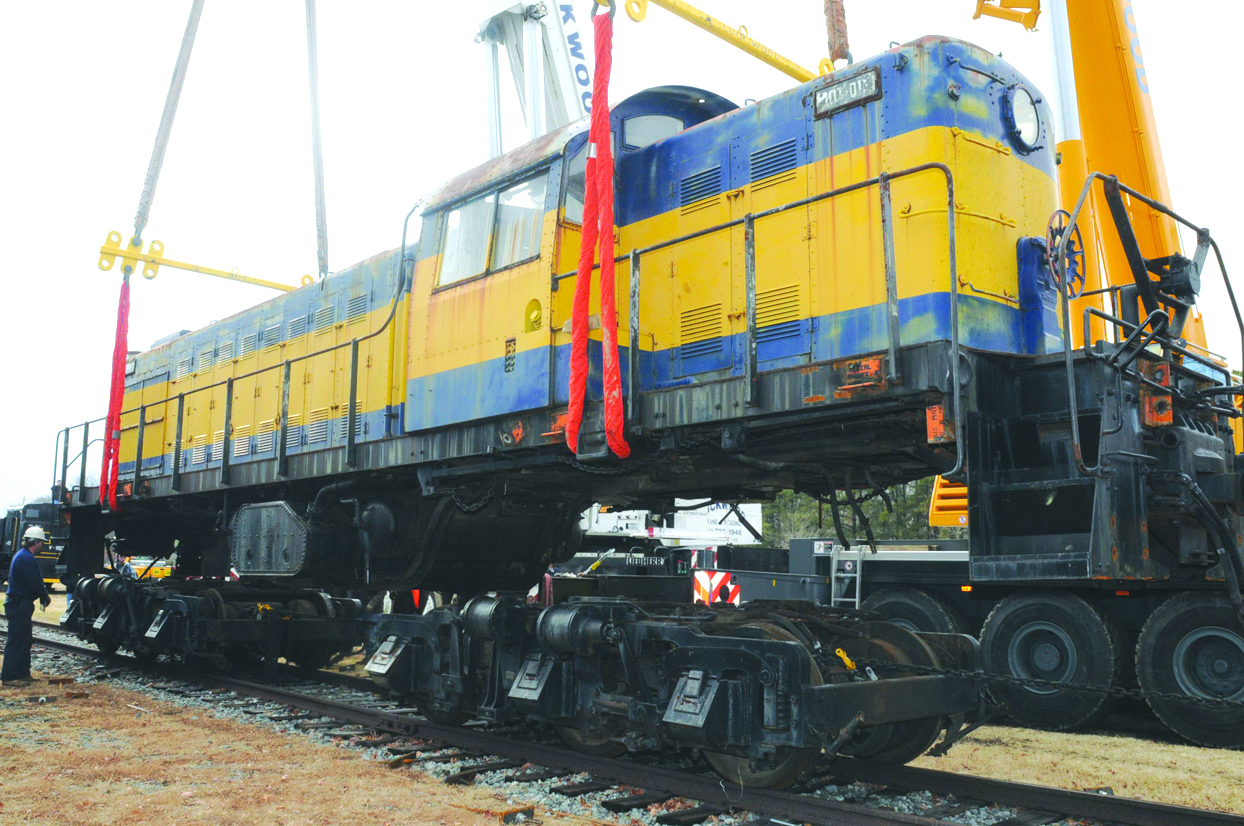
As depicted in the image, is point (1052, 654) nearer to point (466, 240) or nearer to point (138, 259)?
point (466, 240)

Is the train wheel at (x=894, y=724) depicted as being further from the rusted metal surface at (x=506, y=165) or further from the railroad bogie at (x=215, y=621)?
the railroad bogie at (x=215, y=621)

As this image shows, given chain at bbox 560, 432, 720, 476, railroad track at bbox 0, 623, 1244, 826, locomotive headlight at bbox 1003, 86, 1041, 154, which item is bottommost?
railroad track at bbox 0, 623, 1244, 826

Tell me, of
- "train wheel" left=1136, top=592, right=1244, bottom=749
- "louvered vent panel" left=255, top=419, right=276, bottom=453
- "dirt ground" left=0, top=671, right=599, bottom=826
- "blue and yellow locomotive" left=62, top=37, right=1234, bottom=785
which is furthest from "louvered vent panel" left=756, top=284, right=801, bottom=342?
"louvered vent panel" left=255, top=419, right=276, bottom=453

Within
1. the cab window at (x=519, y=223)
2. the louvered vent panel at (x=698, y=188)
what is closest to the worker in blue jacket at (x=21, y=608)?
the cab window at (x=519, y=223)

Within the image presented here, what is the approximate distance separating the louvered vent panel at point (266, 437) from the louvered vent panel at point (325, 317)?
1085mm

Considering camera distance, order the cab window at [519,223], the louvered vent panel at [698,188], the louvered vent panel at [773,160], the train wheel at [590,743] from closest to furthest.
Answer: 1. the louvered vent panel at [773,160]
2. the train wheel at [590,743]
3. the louvered vent panel at [698,188]
4. the cab window at [519,223]

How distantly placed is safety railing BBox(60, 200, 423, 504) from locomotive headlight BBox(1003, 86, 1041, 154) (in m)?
4.49

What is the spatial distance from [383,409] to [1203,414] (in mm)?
5908

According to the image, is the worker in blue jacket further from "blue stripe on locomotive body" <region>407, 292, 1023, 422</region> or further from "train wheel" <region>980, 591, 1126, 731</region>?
"train wheel" <region>980, 591, 1126, 731</region>

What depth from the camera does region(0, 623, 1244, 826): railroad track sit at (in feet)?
16.5

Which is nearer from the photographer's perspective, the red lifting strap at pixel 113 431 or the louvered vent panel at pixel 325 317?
the louvered vent panel at pixel 325 317

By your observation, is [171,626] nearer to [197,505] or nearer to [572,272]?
[197,505]

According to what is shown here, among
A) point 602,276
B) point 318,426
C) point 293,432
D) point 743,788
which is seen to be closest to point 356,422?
point 318,426

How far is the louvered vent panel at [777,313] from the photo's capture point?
5941mm
